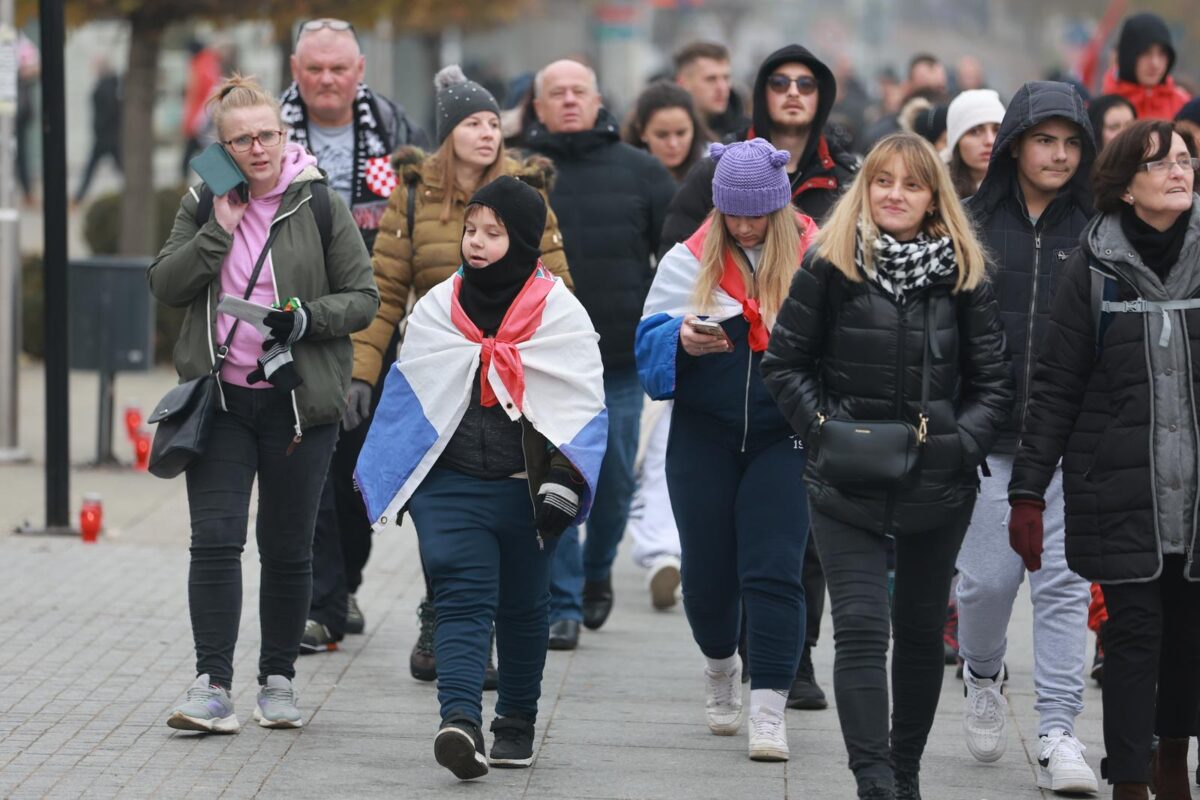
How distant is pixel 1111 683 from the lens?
18.3ft

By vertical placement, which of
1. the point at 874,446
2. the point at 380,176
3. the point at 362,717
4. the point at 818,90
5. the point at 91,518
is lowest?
the point at 91,518

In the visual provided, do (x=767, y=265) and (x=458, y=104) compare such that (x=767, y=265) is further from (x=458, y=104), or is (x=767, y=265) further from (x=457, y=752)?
(x=457, y=752)

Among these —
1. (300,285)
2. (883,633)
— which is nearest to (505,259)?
(300,285)

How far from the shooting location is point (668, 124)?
30.4 ft

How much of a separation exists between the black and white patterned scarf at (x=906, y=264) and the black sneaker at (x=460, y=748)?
1.60 m

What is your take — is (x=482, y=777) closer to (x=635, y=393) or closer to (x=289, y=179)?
(x=289, y=179)

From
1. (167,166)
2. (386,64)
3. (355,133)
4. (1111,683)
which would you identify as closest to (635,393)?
(355,133)

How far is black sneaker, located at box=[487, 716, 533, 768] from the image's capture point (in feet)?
20.1

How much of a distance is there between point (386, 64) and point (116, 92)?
511 centimetres

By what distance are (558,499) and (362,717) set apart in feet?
4.16

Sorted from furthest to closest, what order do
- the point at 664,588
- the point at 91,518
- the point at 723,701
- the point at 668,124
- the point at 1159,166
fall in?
the point at 91,518 → the point at 668,124 → the point at 664,588 → the point at 723,701 → the point at 1159,166

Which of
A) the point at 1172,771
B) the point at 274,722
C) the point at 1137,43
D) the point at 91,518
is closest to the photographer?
the point at 1172,771

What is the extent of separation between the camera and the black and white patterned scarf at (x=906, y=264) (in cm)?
544

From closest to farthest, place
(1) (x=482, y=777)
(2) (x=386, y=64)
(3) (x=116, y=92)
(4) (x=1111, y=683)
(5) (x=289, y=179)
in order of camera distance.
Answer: (4) (x=1111, y=683), (1) (x=482, y=777), (5) (x=289, y=179), (2) (x=386, y=64), (3) (x=116, y=92)
